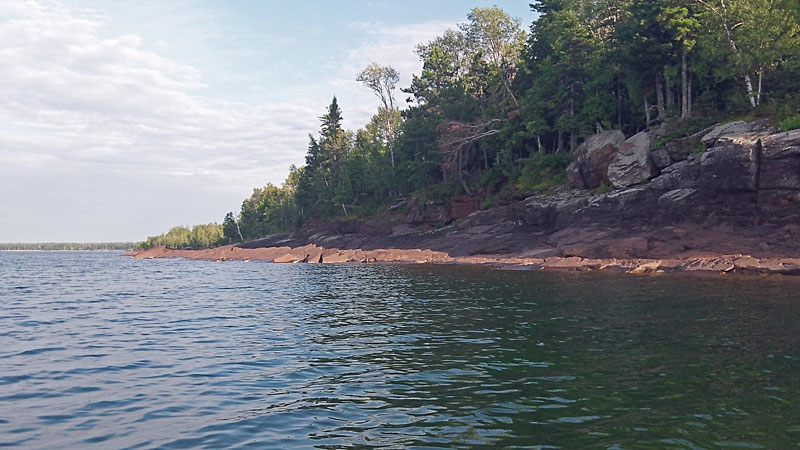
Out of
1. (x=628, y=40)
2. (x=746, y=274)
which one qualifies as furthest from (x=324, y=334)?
(x=628, y=40)

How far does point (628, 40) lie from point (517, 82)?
66.4ft

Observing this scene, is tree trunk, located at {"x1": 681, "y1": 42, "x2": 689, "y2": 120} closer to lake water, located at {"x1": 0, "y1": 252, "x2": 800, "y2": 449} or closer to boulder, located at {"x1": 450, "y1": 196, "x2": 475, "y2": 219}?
lake water, located at {"x1": 0, "y1": 252, "x2": 800, "y2": 449}

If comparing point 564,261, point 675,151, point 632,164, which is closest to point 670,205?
point 675,151

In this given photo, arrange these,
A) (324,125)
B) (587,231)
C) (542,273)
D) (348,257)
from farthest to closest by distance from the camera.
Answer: (324,125), (348,257), (587,231), (542,273)

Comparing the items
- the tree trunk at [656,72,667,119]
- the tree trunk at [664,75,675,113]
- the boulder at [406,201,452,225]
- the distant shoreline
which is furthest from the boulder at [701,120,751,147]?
the boulder at [406,201,452,225]

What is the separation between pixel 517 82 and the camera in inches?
2559

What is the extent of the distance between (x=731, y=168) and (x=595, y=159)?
13.2 metres

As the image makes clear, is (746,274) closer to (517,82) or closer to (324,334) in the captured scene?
(324,334)

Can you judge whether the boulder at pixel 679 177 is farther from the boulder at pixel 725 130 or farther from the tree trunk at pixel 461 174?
the tree trunk at pixel 461 174

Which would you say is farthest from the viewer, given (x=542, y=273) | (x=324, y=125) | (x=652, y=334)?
(x=324, y=125)

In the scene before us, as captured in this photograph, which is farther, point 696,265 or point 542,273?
point 542,273

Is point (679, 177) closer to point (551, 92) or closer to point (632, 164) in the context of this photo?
point (632, 164)

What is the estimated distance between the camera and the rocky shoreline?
32312mm

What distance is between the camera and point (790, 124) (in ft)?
110
